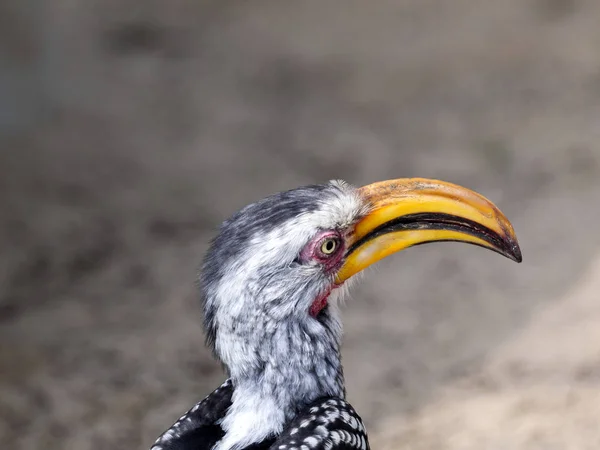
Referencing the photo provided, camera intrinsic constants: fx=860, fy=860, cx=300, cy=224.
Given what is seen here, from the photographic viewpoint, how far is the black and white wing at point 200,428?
8.12 ft

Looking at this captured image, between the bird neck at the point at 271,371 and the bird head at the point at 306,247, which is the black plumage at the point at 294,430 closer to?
the bird neck at the point at 271,371

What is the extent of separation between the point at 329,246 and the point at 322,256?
4 centimetres

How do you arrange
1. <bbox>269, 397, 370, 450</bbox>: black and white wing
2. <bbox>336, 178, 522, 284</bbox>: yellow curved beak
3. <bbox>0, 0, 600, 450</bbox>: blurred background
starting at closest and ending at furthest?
<bbox>269, 397, 370, 450</bbox>: black and white wing
<bbox>336, 178, 522, 284</bbox>: yellow curved beak
<bbox>0, 0, 600, 450</bbox>: blurred background

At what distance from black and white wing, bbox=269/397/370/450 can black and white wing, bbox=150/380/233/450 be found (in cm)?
24

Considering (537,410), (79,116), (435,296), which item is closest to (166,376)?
(435,296)

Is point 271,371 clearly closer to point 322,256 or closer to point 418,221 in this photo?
point 322,256

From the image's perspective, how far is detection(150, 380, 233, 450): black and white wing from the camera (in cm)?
247

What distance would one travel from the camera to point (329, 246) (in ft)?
7.96

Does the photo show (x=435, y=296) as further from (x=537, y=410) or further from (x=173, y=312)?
(x=173, y=312)

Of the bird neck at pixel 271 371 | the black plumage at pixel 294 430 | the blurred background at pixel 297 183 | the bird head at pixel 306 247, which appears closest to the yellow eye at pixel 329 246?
the bird head at pixel 306 247

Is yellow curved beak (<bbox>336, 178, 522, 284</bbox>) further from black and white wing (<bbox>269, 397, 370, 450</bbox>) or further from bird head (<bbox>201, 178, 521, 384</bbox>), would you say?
black and white wing (<bbox>269, 397, 370, 450</bbox>)

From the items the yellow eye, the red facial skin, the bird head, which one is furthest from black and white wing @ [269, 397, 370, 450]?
the yellow eye

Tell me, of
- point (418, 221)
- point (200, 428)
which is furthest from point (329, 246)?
point (200, 428)

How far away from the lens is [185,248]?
15.5ft
